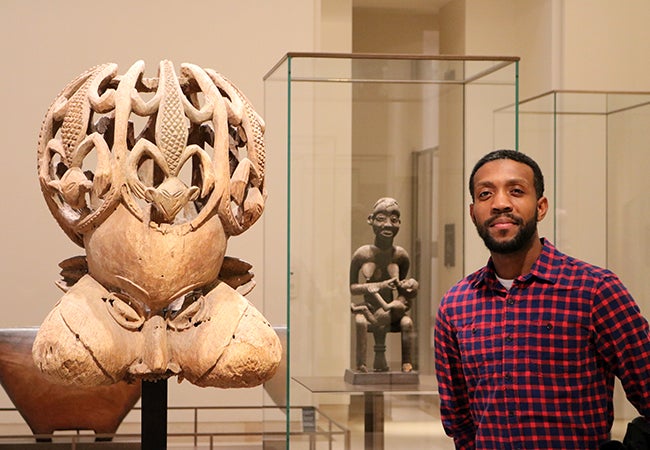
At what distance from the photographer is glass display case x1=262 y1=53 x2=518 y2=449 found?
412 centimetres

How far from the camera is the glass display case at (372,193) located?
412 cm

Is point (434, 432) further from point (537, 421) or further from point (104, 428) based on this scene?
point (537, 421)

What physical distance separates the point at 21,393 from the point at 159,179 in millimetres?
2083

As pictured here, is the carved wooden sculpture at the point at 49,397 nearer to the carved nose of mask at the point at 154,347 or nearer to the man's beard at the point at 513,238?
the carved nose of mask at the point at 154,347

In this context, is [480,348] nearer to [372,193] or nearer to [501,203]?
[501,203]

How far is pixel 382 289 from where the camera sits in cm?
429

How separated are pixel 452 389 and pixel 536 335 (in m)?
0.31

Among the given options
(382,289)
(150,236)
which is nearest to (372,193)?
(382,289)

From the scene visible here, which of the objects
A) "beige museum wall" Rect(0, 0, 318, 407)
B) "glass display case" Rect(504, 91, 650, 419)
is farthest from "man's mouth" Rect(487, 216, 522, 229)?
"beige museum wall" Rect(0, 0, 318, 407)

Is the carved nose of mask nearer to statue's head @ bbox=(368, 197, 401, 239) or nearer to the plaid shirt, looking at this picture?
the plaid shirt

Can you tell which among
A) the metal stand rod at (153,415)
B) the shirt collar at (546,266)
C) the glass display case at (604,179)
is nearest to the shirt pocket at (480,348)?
the shirt collar at (546,266)

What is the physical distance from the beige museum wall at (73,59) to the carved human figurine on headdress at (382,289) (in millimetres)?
2422

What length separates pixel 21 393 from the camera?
445cm

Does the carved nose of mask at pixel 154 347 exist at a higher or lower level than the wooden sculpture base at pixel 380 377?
higher
